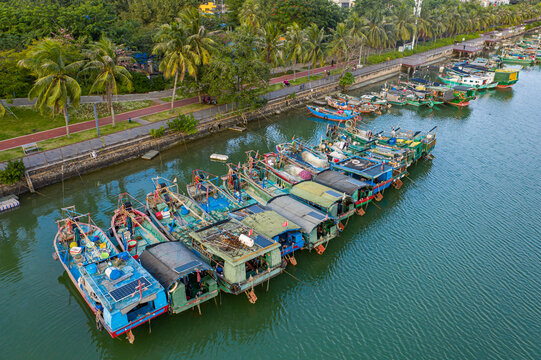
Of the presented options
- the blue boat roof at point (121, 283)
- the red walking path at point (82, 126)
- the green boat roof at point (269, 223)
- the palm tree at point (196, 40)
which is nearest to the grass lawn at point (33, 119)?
the red walking path at point (82, 126)

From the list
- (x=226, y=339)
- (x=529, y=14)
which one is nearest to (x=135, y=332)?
(x=226, y=339)

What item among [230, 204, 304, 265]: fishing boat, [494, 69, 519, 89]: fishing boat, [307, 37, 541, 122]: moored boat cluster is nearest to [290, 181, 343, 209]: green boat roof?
[230, 204, 304, 265]: fishing boat

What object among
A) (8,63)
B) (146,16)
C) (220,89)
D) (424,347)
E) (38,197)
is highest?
(146,16)

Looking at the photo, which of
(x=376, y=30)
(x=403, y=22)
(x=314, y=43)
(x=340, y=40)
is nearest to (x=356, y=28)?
(x=376, y=30)

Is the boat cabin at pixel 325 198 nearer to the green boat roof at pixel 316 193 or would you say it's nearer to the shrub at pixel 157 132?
the green boat roof at pixel 316 193

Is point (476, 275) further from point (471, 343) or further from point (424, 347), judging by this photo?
point (424, 347)
